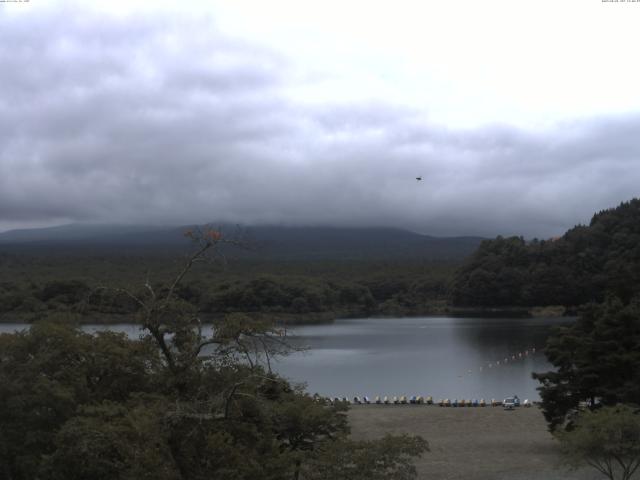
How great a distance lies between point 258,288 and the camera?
9312cm

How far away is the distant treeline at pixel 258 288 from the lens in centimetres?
8169

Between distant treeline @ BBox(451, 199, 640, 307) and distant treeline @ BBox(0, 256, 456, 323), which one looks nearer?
distant treeline @ BBox(0, 256, 456, 323)

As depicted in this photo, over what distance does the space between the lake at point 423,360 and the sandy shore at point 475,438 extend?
15.0ft

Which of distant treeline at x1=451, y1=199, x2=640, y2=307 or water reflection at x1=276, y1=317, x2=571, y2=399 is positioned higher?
distant treeline at x1=451, y1=199, x2=640, y2=307

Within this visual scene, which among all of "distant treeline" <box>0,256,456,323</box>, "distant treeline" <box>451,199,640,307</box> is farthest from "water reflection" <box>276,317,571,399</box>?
"distant treeline" <box>451,199,640,307</box>

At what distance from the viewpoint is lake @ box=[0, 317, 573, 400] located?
39875 mm

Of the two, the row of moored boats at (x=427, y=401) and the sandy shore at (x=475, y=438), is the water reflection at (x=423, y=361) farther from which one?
the sandy shore at (x=475, y=438)

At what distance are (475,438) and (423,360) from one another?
2692cm

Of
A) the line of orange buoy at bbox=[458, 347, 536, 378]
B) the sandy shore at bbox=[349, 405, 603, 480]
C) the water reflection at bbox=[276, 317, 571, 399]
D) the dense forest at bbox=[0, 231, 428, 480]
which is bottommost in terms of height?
the water reflection at bbox=[276, 317, 571, 399]

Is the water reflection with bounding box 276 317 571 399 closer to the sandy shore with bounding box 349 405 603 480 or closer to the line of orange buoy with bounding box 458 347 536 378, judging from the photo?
the line of orange buoy with bounding box 458 347 536 378

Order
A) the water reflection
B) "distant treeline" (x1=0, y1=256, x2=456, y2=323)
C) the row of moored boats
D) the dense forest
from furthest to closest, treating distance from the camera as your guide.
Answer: "distant treeline" (x1=0, y1=256, x2=456, y2=323)
the water reflection
the row of moored boats
the dense forest

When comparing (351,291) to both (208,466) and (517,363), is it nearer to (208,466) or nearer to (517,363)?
(517,363)

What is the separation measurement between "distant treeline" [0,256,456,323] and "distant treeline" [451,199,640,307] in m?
7.40

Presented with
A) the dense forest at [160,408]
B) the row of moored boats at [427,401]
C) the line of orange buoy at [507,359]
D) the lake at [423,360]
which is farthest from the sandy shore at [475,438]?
the line of orange buoy at [507,359]
